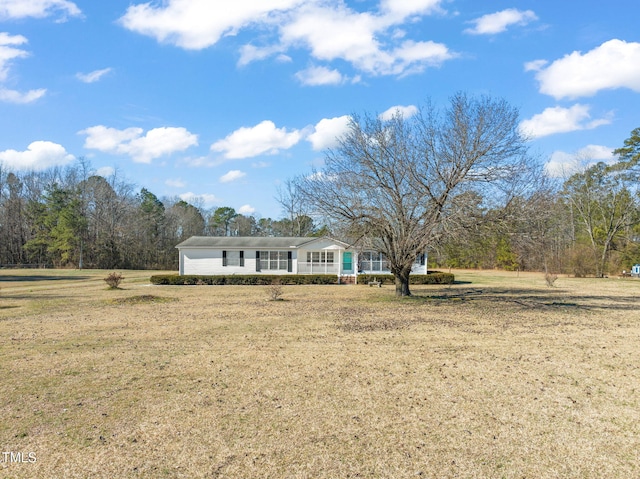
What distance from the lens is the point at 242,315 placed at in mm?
13508

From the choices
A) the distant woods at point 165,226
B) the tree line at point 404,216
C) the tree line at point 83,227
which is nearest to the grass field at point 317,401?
the tree line at point 404,216

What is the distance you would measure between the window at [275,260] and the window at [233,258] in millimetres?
1350

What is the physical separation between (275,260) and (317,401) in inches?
1058

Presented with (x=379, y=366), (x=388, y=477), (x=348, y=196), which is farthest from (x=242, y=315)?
(x=388, y=477)

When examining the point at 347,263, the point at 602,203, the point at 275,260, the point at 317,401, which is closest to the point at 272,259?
the point at 275,260

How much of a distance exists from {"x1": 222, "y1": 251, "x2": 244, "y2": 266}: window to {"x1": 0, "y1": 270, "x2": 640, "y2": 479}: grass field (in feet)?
65.8

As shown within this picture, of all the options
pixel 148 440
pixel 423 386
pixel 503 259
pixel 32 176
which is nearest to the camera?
pixel 148 440

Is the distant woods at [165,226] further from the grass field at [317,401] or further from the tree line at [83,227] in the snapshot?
the grass field at [317,401]

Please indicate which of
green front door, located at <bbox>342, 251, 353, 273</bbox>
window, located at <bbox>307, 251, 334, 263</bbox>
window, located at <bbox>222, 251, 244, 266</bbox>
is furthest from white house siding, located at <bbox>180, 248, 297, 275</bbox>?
green front door, located at <bbox>342, 251, 353, 273</bbox>

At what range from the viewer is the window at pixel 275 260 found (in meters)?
32.2

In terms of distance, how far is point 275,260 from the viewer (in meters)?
32.3

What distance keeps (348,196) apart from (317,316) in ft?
16.7

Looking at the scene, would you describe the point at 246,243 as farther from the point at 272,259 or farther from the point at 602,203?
the point at 602,203

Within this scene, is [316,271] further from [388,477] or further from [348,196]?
[388,477]
